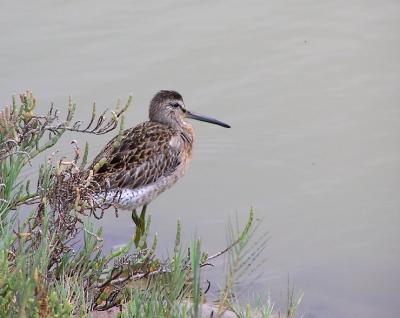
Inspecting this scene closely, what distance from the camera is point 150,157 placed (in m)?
7.30

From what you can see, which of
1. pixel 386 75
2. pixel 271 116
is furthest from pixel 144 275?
pixel 386 75

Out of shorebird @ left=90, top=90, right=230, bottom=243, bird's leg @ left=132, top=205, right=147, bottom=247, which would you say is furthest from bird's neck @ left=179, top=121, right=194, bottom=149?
bird's leg @ left=132, top=205, right=147, bottom=247

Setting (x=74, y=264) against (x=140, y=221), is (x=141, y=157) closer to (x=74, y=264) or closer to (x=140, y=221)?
(x=140, y=221)

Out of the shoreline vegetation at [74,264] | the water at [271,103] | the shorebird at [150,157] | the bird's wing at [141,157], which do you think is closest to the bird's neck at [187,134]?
the shorebird at [150,157]

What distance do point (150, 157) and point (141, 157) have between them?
67 mm

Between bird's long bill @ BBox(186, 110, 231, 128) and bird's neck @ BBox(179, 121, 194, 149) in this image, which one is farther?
bird's long bill @ BBox(186, 110, 231, 128)

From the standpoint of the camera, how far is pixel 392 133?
8.38 metres

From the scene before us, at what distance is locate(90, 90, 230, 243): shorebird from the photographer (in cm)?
711

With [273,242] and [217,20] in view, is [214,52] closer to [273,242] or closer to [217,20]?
[217,20]

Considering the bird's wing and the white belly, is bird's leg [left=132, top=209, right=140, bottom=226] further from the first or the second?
the bird's wing

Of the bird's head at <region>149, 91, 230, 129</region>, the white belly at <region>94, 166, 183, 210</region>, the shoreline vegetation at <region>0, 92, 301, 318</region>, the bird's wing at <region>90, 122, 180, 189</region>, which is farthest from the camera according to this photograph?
the bird's head at <region>149, 91, 230, 129</region>

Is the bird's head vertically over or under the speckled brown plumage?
over

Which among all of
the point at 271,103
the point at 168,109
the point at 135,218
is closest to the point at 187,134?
the point at 168,109

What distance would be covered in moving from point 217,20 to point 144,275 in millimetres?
5456
